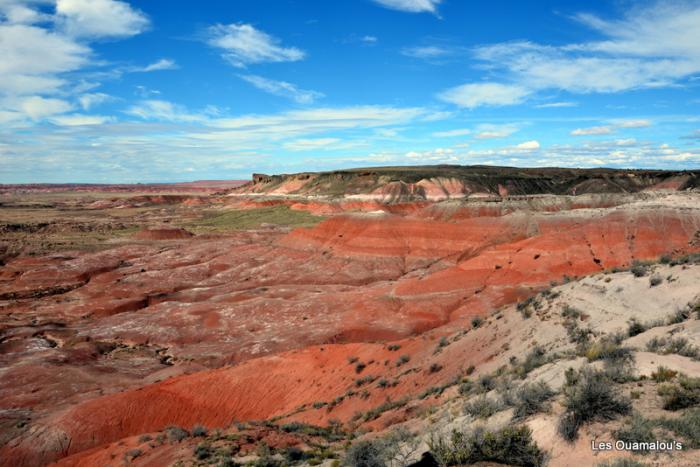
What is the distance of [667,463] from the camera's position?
6.16 meters

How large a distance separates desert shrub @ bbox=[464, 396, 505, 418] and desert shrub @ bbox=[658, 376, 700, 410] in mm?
2705

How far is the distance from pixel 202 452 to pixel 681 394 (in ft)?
34.3

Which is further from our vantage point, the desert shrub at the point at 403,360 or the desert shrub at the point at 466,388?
the desert shrub at the point at 403,360

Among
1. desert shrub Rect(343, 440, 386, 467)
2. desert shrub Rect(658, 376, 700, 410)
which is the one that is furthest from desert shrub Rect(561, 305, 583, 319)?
desert shrub Rect(343, 440, 386, 467)

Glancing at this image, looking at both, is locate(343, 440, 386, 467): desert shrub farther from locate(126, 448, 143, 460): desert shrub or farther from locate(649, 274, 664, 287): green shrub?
locate(649, 274, 664, 287): green shrub

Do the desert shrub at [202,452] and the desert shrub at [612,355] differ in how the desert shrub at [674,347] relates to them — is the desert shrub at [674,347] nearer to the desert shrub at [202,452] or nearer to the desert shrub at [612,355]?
the desert shrub at [612,355]

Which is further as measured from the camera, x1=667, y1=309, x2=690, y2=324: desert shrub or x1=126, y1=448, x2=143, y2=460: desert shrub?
x1=126, y1=448, x2=143, y2=460: desert shrub

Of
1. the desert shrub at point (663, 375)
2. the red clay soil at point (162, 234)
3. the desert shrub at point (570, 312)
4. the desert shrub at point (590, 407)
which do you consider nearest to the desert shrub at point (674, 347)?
the desert shrub at point (663, 375)

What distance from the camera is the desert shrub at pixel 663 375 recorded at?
324 inches

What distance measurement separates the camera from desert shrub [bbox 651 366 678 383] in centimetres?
822

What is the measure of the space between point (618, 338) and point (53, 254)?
6569cm

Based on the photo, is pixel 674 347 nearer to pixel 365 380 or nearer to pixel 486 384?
pixel 486 384

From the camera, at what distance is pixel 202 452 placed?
11523 millimetres

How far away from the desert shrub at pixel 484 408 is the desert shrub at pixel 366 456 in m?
2.02
